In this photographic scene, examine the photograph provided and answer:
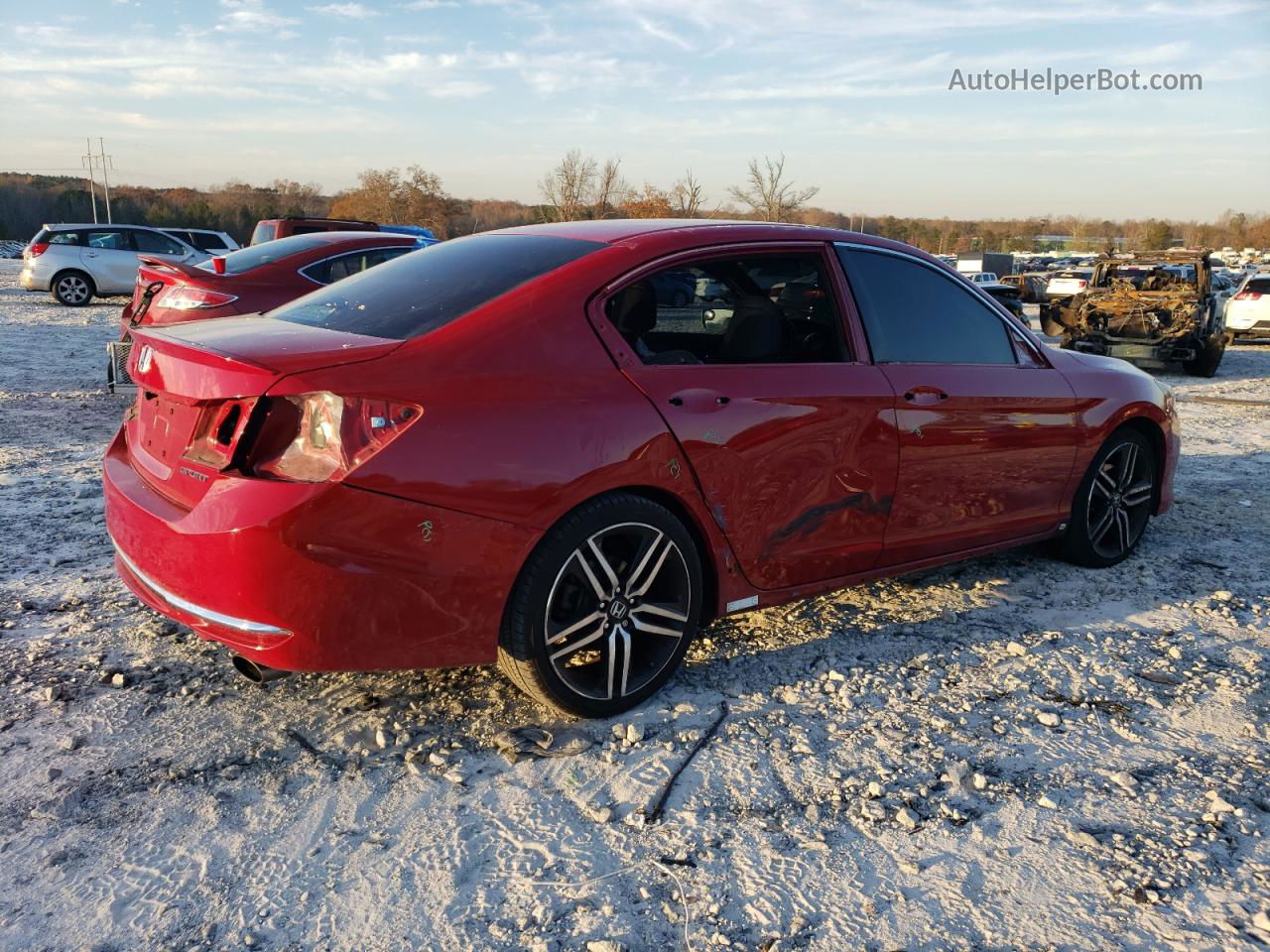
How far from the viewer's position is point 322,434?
2.63 m

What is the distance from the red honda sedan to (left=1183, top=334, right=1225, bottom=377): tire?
38.1ft

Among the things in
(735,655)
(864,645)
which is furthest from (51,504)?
(864,645)

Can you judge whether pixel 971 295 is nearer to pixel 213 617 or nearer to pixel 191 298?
pixel 213 617

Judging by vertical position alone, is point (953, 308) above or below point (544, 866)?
above

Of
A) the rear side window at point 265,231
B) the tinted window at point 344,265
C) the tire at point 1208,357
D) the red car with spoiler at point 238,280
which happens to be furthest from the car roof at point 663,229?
the tire at point 1208,357

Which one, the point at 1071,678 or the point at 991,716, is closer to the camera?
the point at 991,716

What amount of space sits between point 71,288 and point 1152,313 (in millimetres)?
19340

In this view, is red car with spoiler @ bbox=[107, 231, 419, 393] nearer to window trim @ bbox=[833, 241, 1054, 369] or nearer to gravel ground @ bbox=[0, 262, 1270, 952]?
gravel ground @ bbox=[0, 262, 1270, 952]

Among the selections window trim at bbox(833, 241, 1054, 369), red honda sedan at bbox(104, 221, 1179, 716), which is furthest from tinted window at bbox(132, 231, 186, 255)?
window trim at bbox(833, 241, 1054, 369)

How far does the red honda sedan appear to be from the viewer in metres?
2.65

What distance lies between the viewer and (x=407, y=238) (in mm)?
8906

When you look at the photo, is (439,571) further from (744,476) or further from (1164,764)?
(1164,764)

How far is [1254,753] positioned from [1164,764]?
0.34 meters

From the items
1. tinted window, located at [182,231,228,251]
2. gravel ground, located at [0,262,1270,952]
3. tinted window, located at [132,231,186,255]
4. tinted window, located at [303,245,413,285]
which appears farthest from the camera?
tinted window, located at [182,231,228,251]
